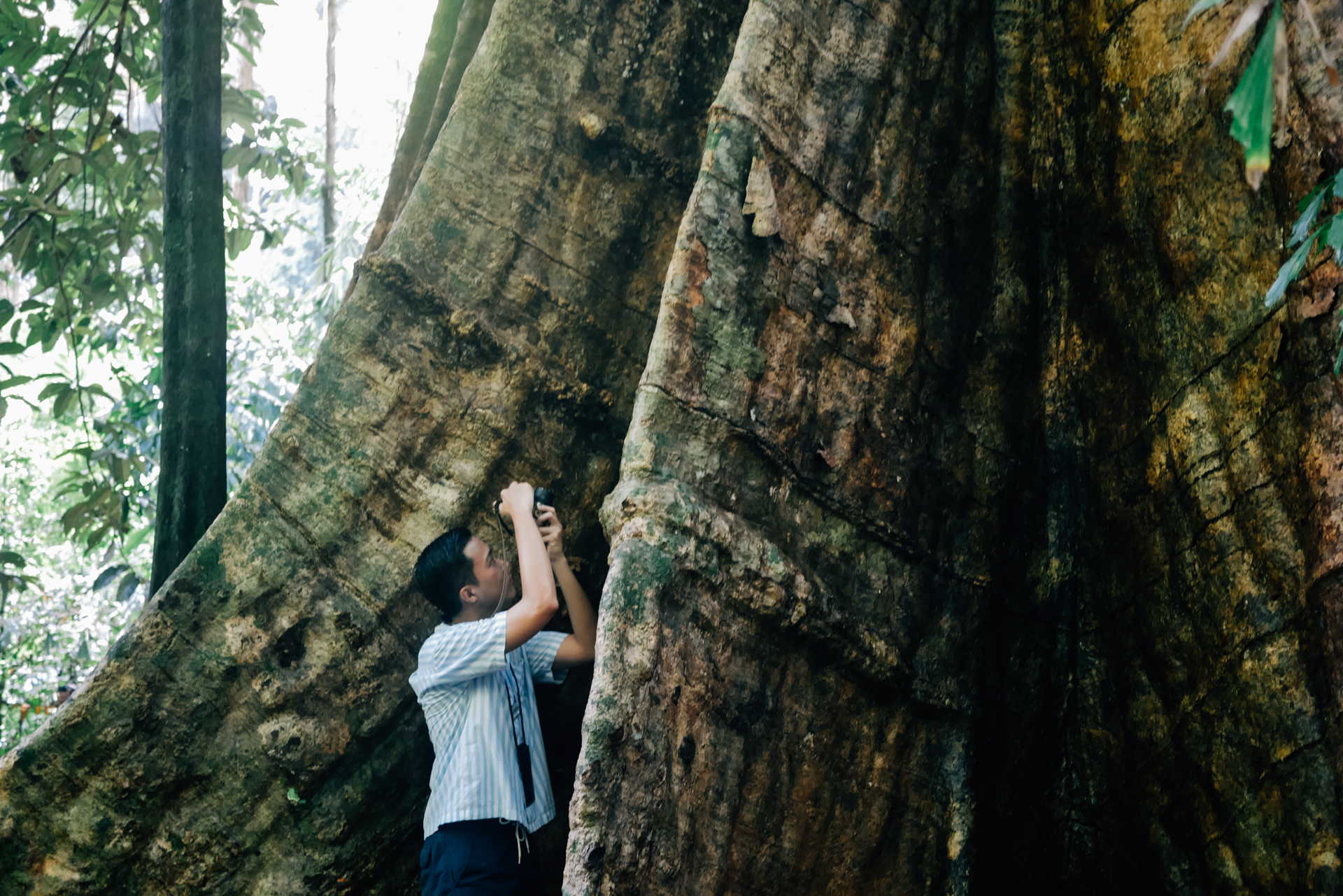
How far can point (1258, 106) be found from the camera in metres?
0.91

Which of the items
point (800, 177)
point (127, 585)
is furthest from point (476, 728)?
point (127, 585)

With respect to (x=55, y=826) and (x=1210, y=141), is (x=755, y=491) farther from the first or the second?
(x=55, y=826)

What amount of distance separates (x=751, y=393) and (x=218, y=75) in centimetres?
198

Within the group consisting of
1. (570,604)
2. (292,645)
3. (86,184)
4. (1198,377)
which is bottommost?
(292,645)

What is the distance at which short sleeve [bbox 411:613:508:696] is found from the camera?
2119mm

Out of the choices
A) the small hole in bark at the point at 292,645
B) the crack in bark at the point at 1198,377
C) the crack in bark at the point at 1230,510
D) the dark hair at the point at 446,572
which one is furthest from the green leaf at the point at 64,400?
the crack in bark at the point at 1230,510

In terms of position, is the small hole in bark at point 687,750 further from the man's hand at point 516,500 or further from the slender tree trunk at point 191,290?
the slender tree trunk at point 191,290

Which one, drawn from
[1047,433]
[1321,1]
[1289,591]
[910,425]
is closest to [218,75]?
[910,425]

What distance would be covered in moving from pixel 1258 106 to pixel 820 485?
4.44 ft

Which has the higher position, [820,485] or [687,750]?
[820,485]

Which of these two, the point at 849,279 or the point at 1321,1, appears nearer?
the point at 1321,1

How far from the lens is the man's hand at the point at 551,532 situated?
7.57 feet

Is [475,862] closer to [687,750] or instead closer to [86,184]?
[687,750]

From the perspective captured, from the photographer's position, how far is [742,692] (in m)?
1.94
